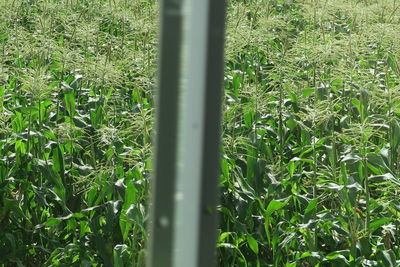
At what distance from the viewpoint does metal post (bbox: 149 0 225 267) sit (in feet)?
1.82

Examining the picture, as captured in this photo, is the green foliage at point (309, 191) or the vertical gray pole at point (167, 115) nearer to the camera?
the vertical gray pole at point (167, 115)

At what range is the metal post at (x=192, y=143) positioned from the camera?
0.55 metres

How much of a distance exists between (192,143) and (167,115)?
0.03 m

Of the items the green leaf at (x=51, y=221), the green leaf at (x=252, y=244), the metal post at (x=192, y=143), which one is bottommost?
the green leaf at (x=252, y=244)

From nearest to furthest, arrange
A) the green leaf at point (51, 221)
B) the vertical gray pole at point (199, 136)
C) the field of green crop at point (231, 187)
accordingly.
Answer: the vertical gray pole at point (199, 136), the field of green crop at point (231, 187), the green leaf at point (51, 221)

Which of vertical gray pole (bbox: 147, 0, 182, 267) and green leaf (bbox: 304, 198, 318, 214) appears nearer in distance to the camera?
vertical gray pole (bbox: 147, 0, 182, 267)

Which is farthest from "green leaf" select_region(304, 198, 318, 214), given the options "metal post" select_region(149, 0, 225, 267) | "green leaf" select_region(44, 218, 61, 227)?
"metal post" select_region(149, 0, 225, 267)

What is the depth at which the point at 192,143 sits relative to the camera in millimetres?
553

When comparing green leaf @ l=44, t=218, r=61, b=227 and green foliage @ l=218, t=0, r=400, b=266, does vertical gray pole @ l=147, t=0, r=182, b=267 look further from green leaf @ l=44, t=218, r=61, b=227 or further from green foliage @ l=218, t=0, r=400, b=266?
green leaf @ l=44, t=218, r=61, b=227

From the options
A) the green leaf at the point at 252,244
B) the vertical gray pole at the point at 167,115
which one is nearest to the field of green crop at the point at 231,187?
the green leaf at the point at 252,244

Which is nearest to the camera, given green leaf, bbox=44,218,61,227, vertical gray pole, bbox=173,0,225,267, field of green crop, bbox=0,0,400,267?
vertical gray pole, bbox=173,0,225,267

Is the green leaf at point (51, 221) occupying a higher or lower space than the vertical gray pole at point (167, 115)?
lower

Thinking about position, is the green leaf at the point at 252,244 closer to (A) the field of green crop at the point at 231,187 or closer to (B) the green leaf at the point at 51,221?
(A) the field of green crop at the point at 231,187

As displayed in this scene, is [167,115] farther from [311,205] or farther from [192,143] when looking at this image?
[311,205]
